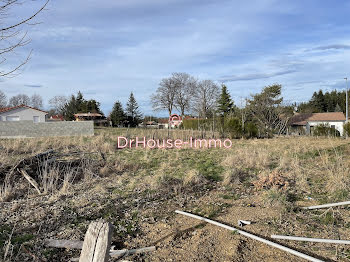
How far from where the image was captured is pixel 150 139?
1177cm

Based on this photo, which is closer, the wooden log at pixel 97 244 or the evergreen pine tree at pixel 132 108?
the wooden log at pixel 97 244

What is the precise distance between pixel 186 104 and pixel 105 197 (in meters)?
33.8

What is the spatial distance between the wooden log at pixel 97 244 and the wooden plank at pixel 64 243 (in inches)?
52.3

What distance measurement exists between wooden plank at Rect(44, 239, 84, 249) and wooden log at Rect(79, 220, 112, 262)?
133 centimetres

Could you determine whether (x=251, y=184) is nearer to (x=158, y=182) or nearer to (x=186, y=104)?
(x=158, y=182)

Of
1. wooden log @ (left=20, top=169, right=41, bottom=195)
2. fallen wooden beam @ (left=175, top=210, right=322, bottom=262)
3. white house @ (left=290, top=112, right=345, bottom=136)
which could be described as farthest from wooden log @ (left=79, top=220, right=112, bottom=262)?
white house @ (left=290, top=112, right=345, bottom=136)

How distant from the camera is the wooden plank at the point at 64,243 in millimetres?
2862

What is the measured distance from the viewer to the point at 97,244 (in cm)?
166

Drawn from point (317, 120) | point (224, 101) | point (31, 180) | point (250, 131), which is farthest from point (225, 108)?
point (31, 180)

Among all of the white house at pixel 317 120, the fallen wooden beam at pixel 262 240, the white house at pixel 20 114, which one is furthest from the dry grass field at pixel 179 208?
the white house at pixel 317 120

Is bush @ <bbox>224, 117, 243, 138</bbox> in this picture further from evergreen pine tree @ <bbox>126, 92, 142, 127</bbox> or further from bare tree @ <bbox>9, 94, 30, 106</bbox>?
bare tree @ <bbox>9, 94, 30, 106</bbox>

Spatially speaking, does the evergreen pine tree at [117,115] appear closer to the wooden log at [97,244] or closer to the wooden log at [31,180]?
the wooden log at [31,180]

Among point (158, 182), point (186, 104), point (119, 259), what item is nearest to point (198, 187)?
point (158, 182)

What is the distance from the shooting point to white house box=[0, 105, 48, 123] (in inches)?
995
